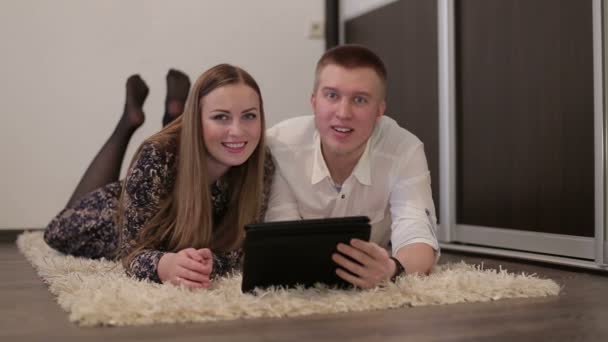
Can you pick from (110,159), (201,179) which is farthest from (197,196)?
(110,159)

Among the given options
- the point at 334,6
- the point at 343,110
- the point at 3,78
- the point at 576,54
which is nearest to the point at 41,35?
the point at 3,78

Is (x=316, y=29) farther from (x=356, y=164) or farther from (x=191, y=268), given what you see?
(x=191, y=268)

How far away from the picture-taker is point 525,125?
254cm

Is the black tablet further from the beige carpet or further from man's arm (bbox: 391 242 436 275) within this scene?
man's arm (bbox: 391 242 436 275)

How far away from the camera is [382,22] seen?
12.2 ft

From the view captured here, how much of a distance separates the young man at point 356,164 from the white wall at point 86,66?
2.02 metres

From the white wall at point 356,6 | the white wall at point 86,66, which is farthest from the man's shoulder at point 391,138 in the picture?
the white wall at point 86,66

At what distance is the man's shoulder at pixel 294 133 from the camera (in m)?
2.08

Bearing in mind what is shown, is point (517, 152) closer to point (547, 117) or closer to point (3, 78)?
point (547, 117)

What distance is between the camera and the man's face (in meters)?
1.86

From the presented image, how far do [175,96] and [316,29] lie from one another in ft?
4.60

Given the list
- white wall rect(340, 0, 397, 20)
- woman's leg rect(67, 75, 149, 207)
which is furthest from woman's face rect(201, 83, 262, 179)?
white wall rect(340, 0, 397, 20)

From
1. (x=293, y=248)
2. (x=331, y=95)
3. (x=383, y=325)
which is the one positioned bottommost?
(x=383, y=325)

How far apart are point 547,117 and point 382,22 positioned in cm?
150
